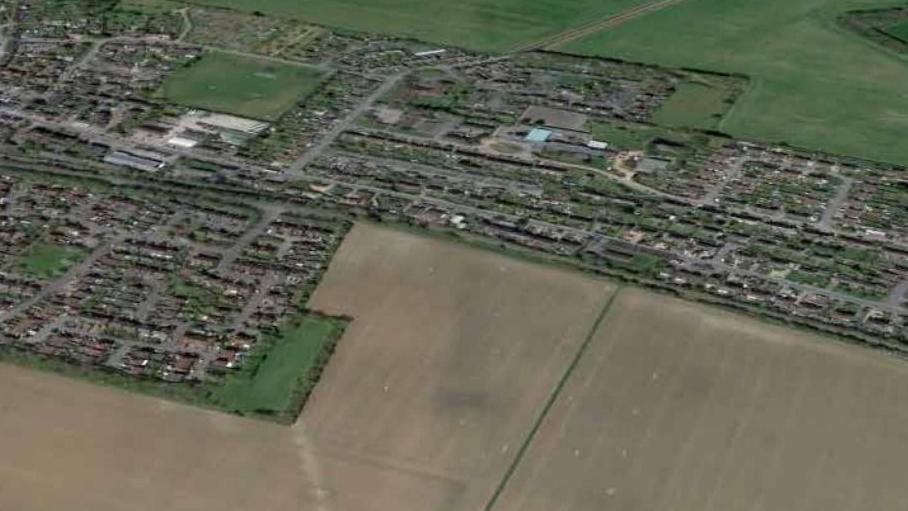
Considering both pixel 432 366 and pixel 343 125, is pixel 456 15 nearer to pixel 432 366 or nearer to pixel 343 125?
pixel 343 125

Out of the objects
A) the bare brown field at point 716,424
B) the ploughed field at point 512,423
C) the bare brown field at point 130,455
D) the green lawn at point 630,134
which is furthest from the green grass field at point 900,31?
the bare brown field at point 130,455

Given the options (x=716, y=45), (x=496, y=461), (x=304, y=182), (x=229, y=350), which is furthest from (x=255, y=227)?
(x=716, y=45)

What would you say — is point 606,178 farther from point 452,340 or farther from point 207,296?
point 207,296

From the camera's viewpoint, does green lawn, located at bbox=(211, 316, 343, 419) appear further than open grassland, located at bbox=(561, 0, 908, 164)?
No

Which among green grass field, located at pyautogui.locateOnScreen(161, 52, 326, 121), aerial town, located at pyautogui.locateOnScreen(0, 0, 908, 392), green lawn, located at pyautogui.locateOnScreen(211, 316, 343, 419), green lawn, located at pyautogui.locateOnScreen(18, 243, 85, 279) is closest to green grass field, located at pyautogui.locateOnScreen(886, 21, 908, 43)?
aerial town, located at pyautogui.locateOnScreen(0, 0, 908, 392)

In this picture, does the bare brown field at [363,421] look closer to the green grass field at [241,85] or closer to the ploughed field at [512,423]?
the ploughed field at [512,423]

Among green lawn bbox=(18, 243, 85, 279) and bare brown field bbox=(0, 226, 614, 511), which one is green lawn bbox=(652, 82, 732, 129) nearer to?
bare brown field bbox=(0, 226, 614, 511)
